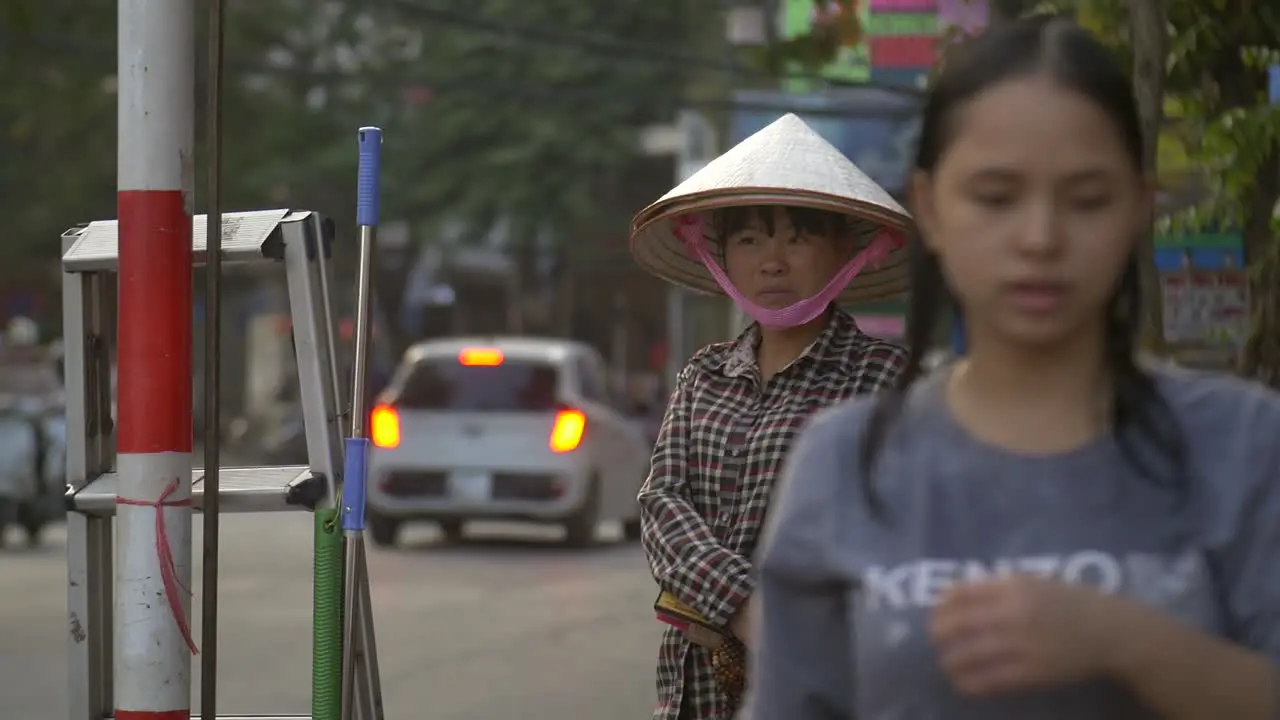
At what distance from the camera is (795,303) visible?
357 cm

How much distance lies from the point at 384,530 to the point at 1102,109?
Result: 49.6 ft

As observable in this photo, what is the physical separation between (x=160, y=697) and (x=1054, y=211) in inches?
99.4

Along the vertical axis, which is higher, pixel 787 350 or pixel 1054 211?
pixel 1054 211

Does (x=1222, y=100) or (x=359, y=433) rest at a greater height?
(x=1222, y=100)

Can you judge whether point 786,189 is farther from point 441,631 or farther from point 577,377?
point 577,377

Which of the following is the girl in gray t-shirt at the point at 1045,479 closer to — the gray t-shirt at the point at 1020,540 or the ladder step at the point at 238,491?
the gray t-shirt at the point at 1020,540

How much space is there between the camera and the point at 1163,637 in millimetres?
1505

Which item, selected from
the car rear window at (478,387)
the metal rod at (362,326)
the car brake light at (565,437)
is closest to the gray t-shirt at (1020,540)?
the metal rod at (362,326)

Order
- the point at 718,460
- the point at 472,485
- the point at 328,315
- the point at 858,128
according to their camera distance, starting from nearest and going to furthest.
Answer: the point at 718,460
the point at 328,315
the point at 472,485
the point at 858,128

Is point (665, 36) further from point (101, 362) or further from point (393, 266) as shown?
point (101, 362)

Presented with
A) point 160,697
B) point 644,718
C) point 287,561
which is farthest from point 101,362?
point 287,561

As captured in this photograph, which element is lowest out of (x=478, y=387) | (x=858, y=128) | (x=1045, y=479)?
(x=478, y=387)

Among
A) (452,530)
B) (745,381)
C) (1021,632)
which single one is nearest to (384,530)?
(452,530)

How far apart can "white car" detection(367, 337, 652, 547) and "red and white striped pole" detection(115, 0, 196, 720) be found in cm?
1219
